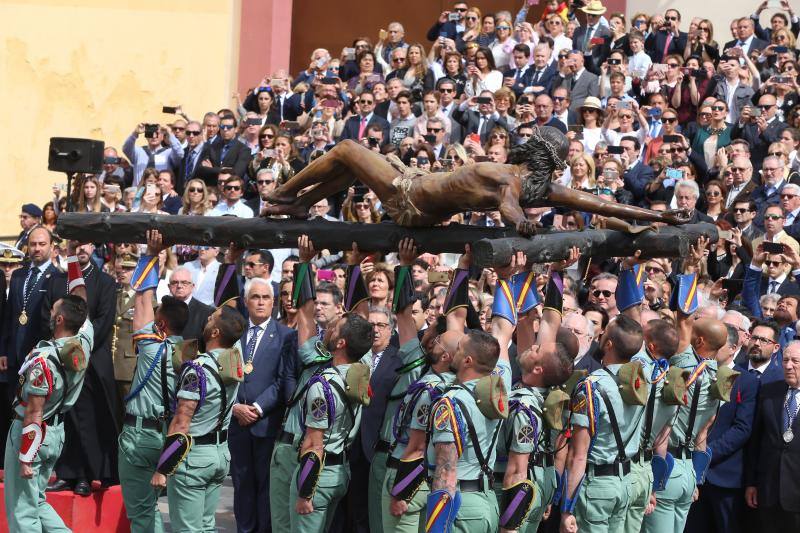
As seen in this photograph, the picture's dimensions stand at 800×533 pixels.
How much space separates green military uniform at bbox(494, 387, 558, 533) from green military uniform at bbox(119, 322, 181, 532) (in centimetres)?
221

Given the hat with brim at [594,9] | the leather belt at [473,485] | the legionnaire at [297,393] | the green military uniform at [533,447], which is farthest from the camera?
the hat with brim at [594,9]

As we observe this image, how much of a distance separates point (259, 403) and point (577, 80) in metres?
7.71

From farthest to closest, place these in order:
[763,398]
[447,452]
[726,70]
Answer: [726,70], [763,398], [447,452]

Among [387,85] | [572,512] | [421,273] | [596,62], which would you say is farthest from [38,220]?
[572,512]

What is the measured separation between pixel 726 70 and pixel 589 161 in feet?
9.81

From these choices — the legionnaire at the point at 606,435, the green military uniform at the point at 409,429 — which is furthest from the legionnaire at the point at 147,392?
the legionnaire at the point at 606,435

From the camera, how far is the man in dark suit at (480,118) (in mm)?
14734

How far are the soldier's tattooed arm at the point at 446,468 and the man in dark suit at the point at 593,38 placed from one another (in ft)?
33.8

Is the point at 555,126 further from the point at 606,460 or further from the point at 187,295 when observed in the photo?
the point at 606,460

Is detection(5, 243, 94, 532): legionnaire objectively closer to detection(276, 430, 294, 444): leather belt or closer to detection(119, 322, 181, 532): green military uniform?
detection(119, 322, 181, 532): green military uniform

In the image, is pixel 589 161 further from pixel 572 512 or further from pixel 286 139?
pixel 572 512

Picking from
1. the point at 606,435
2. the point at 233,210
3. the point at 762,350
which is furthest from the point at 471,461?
the point at 233,210

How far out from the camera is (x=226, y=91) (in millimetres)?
20750

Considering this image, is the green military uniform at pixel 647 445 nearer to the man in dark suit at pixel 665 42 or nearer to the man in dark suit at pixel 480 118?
the man in dark suit at pixel 480 118
